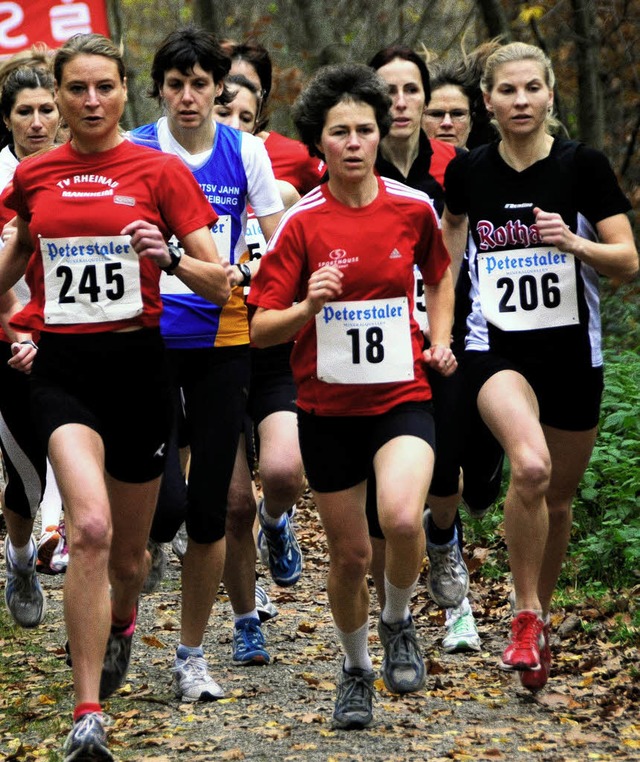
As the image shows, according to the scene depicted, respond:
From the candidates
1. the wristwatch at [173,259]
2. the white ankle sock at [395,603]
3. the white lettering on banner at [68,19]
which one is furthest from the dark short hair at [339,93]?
the white lettering on banner at [68,19]

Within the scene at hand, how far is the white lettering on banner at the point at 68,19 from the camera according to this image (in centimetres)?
1392

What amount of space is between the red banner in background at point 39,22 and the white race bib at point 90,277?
30.6 ft

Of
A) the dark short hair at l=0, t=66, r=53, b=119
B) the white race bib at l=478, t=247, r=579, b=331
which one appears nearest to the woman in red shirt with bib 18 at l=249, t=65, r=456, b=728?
the white race bib at l=478, t=247, r=579, b=331

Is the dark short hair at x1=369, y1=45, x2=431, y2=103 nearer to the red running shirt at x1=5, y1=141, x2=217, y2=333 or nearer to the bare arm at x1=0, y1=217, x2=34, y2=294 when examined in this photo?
the red running shirt at x1=5, y1=141, x2=217, y2=333

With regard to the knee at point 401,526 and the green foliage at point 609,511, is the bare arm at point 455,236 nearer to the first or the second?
the knee at point 401,526

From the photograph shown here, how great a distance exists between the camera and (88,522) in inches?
191

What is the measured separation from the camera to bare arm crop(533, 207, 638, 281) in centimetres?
560

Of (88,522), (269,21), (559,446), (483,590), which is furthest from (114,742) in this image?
(269,21)

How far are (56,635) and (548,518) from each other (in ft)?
9.84

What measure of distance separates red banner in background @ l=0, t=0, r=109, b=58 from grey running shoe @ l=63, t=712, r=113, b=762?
10360mm

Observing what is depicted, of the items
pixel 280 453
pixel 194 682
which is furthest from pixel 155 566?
pixel 194 682

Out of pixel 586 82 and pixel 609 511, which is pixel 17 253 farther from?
pixel 586 82

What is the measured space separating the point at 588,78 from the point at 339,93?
940cm

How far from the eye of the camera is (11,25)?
46.9 ft
